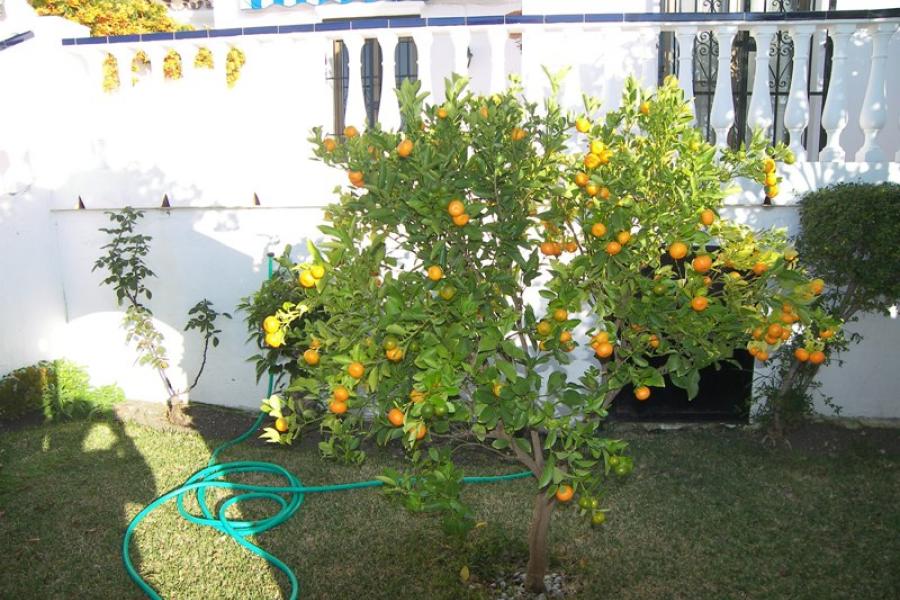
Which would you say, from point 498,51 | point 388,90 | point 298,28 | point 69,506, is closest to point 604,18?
point 498,51

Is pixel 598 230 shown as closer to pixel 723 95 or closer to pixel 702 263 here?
pixel 702 263

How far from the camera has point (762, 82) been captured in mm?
5383

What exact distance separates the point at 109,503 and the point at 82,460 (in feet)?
2.58

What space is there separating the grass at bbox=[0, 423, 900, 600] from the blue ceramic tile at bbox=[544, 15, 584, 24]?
294 centimetres

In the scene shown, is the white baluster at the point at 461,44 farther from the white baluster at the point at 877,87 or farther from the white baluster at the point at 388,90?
the white baluster at the point at 877,87

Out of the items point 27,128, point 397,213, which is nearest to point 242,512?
point 397,213

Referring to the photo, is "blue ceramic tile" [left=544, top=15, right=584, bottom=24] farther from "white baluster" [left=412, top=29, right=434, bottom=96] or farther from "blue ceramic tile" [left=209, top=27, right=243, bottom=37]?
"blue ceramic tile" [left=209, top=27, right=243, bottom=37]

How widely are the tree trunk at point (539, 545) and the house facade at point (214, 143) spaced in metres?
2.84

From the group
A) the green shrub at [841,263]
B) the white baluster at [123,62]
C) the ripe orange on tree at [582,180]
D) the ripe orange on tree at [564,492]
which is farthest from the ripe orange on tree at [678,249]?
the white baluster at [123,62]

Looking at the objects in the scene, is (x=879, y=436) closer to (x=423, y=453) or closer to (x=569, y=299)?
(x=423, y=453)

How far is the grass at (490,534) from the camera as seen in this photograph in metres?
3.81

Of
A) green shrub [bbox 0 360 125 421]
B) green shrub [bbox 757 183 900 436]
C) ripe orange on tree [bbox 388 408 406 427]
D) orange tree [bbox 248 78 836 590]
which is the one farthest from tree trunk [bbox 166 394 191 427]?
green shrub [bbox 757 183 900 436]

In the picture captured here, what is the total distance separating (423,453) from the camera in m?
5.25

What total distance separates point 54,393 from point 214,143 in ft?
7.73
